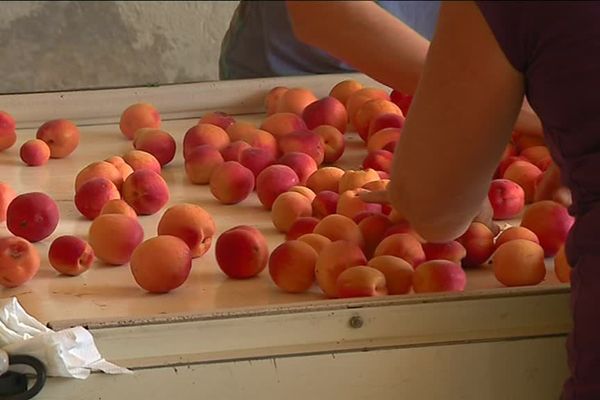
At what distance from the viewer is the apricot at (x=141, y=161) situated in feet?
4.45

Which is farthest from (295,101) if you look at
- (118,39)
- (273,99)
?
(118,39)

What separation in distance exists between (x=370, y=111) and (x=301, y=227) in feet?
1.14

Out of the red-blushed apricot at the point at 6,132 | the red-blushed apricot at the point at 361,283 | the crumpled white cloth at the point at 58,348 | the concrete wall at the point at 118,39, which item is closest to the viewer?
the crumpled white cloth at the point at 58,348

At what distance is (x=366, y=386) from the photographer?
3.09ft

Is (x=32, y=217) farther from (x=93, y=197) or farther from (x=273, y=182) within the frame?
(x=273, y=182)

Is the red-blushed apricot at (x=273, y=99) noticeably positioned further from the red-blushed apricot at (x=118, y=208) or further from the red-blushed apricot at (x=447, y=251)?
the red-blushed apricot at (x=447, y=251)

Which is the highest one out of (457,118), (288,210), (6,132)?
(457,118)

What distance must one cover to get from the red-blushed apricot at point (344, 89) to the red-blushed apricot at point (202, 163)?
0.89ft

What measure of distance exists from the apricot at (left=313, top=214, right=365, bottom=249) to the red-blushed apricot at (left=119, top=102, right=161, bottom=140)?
17.5 inches

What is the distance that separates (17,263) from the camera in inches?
41.8

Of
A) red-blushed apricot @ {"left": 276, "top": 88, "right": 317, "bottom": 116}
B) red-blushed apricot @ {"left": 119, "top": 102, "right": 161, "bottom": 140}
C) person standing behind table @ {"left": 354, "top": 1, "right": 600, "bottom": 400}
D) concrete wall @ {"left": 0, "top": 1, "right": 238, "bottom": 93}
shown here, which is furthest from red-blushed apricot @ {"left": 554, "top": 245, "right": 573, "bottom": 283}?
concrete wall @ {"left": 0, "top": 1, "right": 238, "bottom": 93}

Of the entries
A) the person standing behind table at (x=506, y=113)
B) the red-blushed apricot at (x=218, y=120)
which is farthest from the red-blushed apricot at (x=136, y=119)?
the person standing behind table at (x=506, y=113)

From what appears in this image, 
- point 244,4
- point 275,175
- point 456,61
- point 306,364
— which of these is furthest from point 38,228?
point 244,4

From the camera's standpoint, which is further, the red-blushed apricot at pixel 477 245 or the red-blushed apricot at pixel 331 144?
the red-blushed apricot at pixel 331 144
